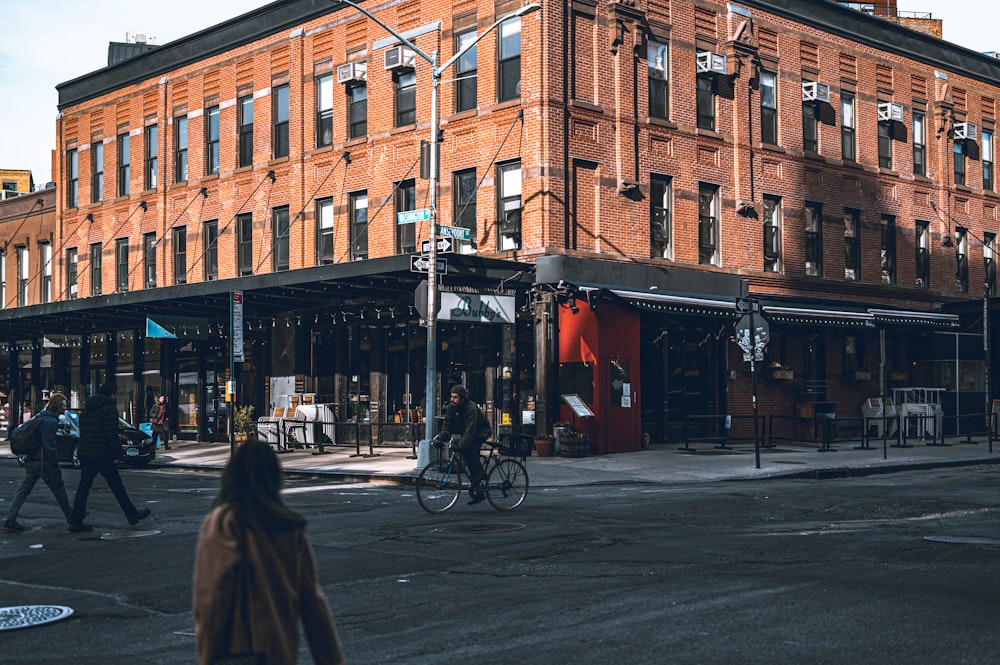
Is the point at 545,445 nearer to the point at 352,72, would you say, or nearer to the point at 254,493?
the point at 352,72

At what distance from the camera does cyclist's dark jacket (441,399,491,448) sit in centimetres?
1458


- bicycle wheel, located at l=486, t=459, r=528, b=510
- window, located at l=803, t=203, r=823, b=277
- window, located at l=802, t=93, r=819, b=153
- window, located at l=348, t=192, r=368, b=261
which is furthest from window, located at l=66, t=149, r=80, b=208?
bicycle wheel, located at l=486, t=459, r=528, b=510

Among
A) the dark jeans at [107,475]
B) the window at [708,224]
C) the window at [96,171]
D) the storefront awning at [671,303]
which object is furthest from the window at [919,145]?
the dark jeans at [107,475]

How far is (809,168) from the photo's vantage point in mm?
31328

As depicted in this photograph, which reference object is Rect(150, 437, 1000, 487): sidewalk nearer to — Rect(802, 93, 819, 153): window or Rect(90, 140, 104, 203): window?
Rect(802, 93, 819, 153): window

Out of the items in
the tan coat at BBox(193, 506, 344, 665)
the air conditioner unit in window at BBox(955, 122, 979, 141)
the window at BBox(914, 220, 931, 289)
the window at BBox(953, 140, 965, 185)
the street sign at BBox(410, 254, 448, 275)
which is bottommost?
the tan coat at BBox(193, 506, 344, 665)

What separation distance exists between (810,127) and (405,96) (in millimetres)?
11659

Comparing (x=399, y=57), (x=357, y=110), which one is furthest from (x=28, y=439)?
(x=357, y=110)

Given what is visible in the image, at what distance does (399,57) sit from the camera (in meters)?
27.3

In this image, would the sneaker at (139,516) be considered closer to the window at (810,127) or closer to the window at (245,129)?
the window at (245,129)

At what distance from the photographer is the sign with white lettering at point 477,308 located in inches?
916

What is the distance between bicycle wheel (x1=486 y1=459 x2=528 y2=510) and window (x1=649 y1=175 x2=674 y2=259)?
13572 mm

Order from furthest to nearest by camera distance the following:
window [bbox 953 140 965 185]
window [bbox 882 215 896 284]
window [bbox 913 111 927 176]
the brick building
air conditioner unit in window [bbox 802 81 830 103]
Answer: window [bbox 953 140 965 185] → window [bbox 913 111 927 176] → window [bbox 882 215 896 284] → air conditioner unit in window [bbox 802 81 830 103] → the brick building

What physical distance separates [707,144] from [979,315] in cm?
1116
